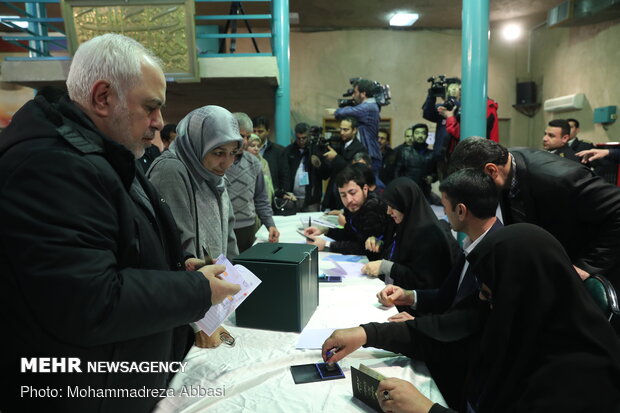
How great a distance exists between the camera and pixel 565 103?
7.66 meters

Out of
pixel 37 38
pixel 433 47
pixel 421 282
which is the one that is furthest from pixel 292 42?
pixel 421 282

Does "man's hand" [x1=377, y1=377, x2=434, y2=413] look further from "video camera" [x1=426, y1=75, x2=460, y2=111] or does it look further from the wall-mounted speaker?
the wall-mounted speaker

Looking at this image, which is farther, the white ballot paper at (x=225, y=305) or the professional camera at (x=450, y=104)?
the professional camera at (x=450, y=104)

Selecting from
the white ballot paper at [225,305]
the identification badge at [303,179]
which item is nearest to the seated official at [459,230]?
the white ballot paper at [225,305]

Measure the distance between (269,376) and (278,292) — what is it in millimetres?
323

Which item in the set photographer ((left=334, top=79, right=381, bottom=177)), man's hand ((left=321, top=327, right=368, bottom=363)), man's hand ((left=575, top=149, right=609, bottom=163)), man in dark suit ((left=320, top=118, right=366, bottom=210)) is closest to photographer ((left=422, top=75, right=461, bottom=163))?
photographer ((left=334, top=79, right=381, bottom=177))

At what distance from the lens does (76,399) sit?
808 mm

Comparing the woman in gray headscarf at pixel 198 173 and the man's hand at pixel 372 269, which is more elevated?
the woman in gray headscarf at pixel 198 173

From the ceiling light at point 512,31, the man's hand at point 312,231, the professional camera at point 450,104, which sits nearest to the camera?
the man's hand at point 312,231

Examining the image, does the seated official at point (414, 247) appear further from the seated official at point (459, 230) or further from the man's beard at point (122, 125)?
the man's beard at point (122, 125)

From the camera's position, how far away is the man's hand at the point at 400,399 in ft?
3.22

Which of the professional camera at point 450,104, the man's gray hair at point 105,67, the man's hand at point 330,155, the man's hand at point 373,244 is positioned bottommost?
the man's hand at point 373,244

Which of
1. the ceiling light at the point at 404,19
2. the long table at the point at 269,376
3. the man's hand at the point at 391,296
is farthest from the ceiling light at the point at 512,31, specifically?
the long table at the point at 269,376

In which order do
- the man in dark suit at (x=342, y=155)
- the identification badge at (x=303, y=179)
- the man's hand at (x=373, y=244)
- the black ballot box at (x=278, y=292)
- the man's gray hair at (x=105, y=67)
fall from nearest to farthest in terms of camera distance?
the man's gray hair at (x=105, y=67), the black ballot box at (x=278, y=292), the man's hand at (x=373, y=244), the man in dark suit at (x=342, y=155), the identification badge at (x=303, y=179)
